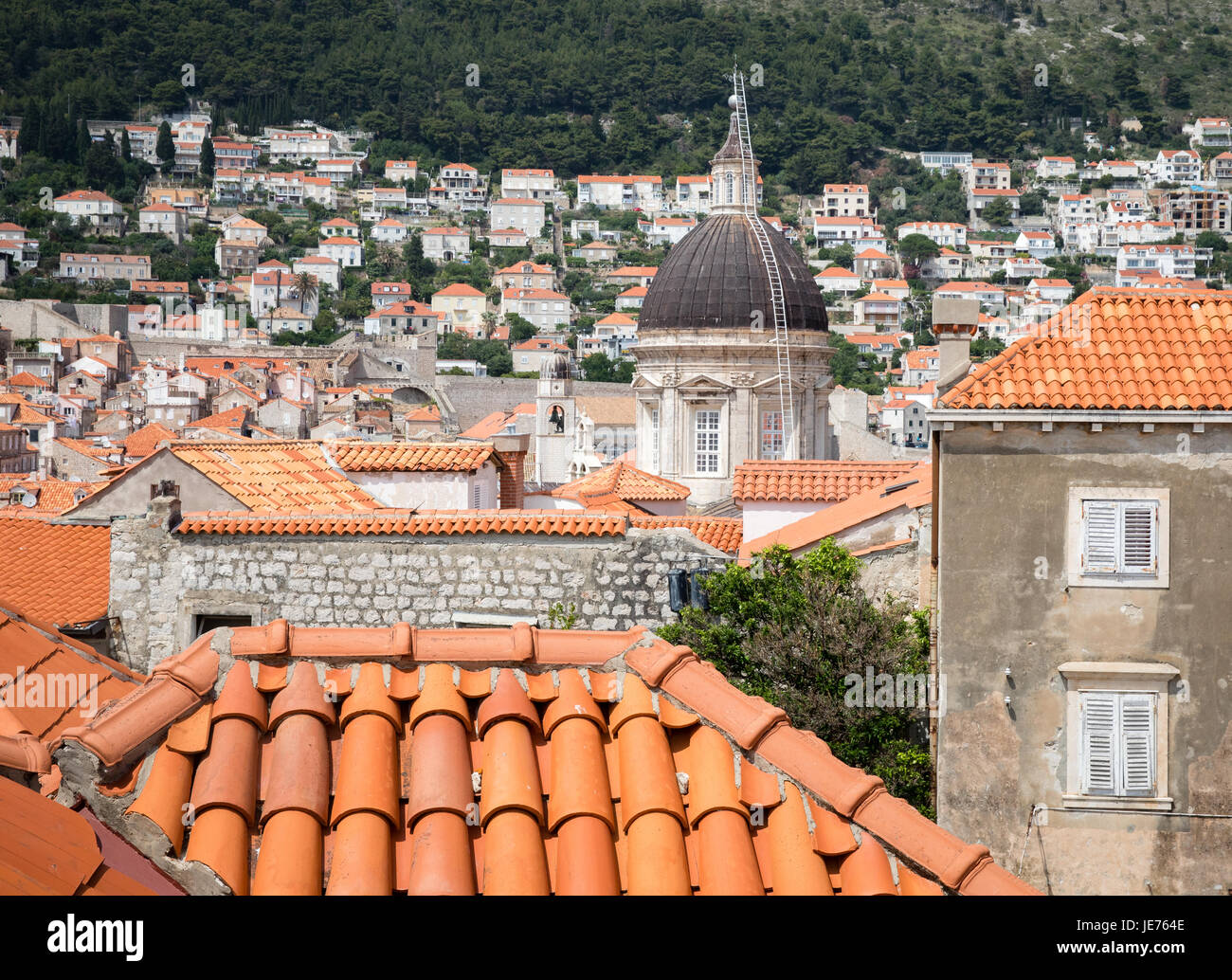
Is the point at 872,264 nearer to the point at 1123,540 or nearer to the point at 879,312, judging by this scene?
the point at 879,312

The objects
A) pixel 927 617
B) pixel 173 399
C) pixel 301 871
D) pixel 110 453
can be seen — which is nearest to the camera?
pixel 301 871

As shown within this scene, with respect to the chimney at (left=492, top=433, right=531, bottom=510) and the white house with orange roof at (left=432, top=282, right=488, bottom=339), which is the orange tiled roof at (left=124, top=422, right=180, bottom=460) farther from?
the white house with orange roof at (left=432, top=282, right=488, bottom=339)

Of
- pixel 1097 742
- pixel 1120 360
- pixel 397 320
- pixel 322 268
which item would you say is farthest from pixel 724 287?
pixel 322 268

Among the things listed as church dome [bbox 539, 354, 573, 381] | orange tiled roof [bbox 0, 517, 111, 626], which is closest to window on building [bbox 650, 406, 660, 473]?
orange tiled roof [bbox 0, 517, 111, 626]

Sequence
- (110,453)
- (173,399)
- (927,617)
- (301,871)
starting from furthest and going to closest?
(173,399), (110,453), (927,617), (301,871)

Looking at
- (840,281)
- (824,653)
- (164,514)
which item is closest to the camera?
(824,653)

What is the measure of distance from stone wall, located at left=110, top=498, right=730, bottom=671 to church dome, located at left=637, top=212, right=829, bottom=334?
2757cm

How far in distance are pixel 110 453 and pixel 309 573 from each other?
218 ft

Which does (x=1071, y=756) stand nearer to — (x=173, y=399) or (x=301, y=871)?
(x=301, y=871)

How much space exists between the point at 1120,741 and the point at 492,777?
6568mm

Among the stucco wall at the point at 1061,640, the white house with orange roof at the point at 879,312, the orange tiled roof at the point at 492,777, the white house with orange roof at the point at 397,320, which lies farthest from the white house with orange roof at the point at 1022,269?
the orange tiled roof at the point at 492,777

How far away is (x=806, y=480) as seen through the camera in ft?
65.5
